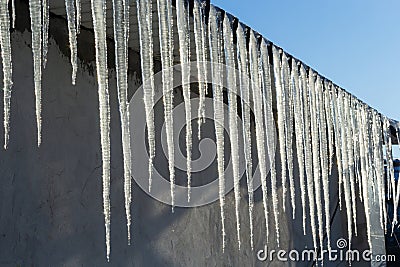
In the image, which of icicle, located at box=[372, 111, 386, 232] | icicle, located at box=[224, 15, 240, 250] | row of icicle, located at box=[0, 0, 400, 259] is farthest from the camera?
icicle, located at box=[372, 111, 386, 232]

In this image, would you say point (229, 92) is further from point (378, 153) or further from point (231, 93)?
point (378, 153)

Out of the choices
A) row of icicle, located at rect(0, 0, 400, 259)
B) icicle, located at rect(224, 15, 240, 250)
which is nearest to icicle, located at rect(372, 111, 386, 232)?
row of icicle, located at rect(0, 0, 400, 259)

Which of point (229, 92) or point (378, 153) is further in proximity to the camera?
point (378, 153)

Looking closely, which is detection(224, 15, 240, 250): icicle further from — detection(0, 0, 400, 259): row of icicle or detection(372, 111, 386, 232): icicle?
detection(372, 111, 386, 232): icicle

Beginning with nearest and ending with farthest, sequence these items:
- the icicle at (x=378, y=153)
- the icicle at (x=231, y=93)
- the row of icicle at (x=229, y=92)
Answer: the row of icicle at (x=229, y=92) → the icicle at (x=231, y=93) → the icicle at (x=378, y=153)

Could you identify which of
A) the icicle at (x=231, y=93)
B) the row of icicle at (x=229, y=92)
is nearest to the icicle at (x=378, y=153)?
the row of icicle at (x=229, y=92)

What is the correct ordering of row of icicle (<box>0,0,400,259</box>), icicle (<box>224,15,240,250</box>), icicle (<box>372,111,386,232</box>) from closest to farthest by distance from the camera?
row of icicle (<box>0,0,400,259</box>), icicle (<box>224,15,240,250</box>), icicle (<box>372,111,386,232</box>)

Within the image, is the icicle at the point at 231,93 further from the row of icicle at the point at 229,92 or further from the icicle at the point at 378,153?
the icicle at the point at 378,153

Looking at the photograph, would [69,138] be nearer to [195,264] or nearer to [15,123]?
[15,123]

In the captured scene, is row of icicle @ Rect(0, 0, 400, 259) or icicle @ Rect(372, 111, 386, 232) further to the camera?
icicle @ Rect(372, 111, 386, 232)

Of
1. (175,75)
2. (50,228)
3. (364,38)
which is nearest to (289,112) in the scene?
(175,75)

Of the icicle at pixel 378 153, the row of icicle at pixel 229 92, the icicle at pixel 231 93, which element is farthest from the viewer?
the icicle at pixel 378 153

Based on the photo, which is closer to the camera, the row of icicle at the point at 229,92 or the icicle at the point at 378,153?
the row of icicle at the point at 229,92

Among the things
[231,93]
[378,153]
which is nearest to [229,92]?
[231,93]
